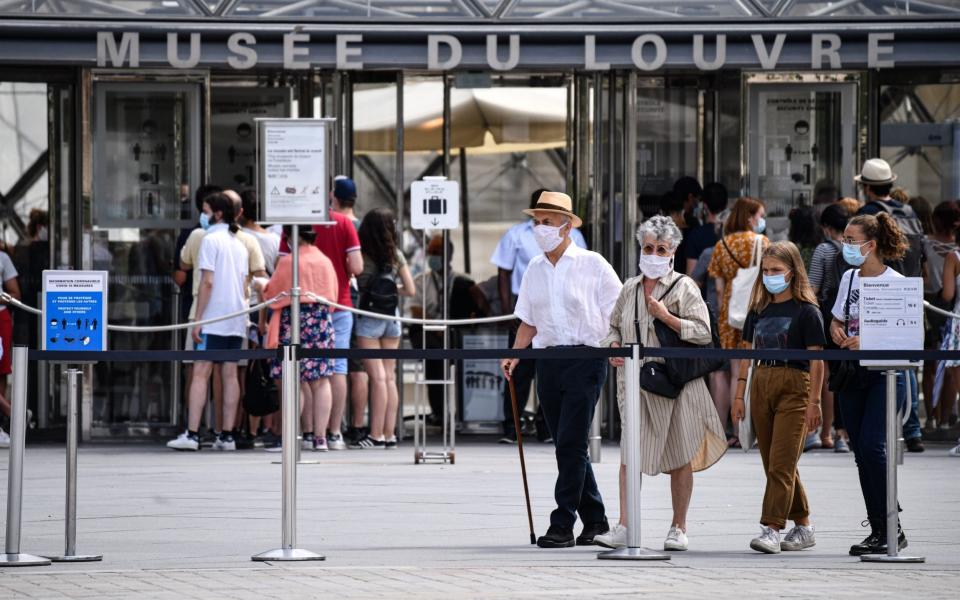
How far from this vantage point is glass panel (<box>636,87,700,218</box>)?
16.3m

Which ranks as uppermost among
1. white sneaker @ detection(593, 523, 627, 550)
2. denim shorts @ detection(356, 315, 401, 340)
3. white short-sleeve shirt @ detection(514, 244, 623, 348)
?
white short-sleeve shirt @ detection(514, 244, 623, 348)

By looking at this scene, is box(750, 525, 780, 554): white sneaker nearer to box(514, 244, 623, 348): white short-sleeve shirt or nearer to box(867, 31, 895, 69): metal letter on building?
box(514, 244, 623, 348): white short-sleeve shirt

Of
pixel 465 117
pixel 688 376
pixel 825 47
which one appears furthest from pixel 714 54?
pixel 688 376

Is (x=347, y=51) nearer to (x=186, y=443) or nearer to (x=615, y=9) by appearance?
(x=615, y=9)

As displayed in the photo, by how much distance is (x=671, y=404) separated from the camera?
30.4 feet

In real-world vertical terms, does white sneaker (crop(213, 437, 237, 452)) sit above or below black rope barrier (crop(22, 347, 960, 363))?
below

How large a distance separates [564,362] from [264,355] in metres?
1.59

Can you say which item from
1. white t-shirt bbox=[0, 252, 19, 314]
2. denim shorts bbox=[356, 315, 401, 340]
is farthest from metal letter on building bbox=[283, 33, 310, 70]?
white t-shirt bbox=[0, 252, 19, 314]

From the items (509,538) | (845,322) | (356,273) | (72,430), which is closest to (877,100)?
(356,273)

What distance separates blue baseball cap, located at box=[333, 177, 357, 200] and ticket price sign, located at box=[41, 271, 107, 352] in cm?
568

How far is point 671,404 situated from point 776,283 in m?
0.82

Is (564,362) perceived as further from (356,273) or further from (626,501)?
(356,273)

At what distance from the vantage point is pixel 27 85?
52.5 feet

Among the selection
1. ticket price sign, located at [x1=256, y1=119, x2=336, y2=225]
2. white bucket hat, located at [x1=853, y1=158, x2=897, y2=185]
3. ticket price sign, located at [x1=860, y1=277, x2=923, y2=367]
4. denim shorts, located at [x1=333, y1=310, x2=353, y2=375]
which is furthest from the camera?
denim shorts, located at [x1=333, y1=310, x2=353, y2=375]
